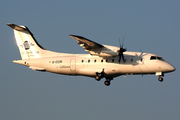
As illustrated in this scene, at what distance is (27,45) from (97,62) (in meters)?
8.43

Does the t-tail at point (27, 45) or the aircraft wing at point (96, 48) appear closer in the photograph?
the aircraft wing at point (96, 48)

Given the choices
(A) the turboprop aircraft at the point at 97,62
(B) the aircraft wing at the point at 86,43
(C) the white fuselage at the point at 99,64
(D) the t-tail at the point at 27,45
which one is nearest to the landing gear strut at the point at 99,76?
(A) the turboprop aircraft at the point at 97,62

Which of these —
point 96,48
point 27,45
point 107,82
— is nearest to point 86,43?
point 96,48

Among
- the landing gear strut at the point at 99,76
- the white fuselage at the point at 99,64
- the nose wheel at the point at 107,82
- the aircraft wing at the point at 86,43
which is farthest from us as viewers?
the nose wheel at the point at 107,82

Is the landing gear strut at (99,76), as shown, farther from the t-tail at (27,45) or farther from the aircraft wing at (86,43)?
the t-tail at (27,45)

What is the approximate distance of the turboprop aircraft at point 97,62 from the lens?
29984mm

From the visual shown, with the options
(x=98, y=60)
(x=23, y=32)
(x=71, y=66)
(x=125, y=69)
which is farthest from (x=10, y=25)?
(x=125, y=69)

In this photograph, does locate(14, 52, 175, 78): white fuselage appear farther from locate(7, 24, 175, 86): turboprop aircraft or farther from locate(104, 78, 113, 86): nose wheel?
locate(104, 78, 113, 86): nose wheel

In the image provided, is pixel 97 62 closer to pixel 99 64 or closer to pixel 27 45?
pixel 99 64

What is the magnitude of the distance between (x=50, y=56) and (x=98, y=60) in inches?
223

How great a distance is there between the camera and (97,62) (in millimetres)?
31484

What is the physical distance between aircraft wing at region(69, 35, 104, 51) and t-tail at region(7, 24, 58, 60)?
5.24 metres

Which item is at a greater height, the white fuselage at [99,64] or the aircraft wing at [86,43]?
the aircraft wing at [86,43]

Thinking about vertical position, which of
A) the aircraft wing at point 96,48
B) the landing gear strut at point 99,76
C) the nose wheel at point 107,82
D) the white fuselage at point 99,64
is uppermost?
the aircraft wing at point 96,48
